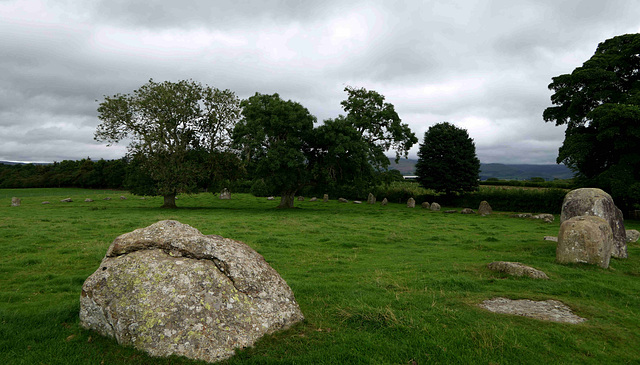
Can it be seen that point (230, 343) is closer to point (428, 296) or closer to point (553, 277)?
point (428, 296)

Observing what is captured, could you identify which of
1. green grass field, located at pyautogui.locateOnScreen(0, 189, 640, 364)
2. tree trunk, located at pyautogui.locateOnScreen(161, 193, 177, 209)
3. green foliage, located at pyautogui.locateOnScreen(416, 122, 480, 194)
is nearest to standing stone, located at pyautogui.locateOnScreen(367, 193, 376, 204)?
green foliage, located at pyautogui.locateOnScreen(416, 122, 480, 194)

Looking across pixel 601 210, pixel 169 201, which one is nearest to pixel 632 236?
pixel 601 210

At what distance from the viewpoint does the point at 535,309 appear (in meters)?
6.99

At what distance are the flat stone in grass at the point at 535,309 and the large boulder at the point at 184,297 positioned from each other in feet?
14.2

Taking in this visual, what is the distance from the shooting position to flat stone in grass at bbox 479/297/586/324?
6.57 meters

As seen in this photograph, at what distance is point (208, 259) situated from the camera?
609 centimetres

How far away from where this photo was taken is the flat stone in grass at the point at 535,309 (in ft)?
21.6

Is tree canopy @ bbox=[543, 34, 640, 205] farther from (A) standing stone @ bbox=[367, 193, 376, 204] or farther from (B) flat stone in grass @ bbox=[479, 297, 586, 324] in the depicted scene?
(B) flat stone in grass @ bbox=[479, 297, 586, 324]

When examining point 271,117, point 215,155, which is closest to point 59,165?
point 215,155

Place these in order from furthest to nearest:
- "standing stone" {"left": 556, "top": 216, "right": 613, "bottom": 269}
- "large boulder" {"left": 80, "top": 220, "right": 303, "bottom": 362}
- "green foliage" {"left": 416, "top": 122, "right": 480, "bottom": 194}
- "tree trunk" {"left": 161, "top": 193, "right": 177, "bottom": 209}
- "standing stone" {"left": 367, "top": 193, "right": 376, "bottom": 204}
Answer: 1. "standing stone" {"left": 367, "top": 193, "right": 376, "bottom": 204}
2. "green foliage" {"left": 416, "top": 122, "right": 480, "bottom": 194}
3. "tree trunk" {"left": 161, "top": 193, "right": 177, "bottom": 209}
4. "standing stone" {"left": 556, "top": 216, "right": 613, "bottom": 269}
5. "large boulder" {"left": 80, "top": 220, "right": 303, "bottom": 362}

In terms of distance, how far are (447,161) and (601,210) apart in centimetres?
3189

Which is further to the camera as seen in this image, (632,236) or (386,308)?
(632,236)

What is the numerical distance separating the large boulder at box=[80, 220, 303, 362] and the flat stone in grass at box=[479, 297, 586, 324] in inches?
170

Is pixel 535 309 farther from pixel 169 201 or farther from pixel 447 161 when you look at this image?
pixel 447 161
